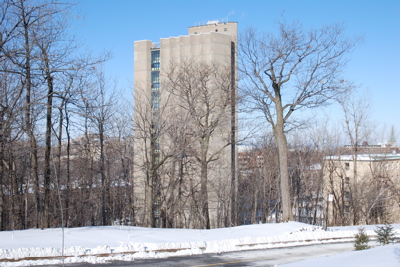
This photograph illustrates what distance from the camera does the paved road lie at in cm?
1165

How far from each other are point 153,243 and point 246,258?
306cm

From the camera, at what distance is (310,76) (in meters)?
23.0

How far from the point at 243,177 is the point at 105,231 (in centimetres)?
3216

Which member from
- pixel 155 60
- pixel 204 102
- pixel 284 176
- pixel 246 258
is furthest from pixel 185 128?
pixel 155 60

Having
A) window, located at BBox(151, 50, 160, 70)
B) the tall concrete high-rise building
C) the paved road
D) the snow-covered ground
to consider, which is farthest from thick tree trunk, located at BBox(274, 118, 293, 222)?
window, located at BBox(151, 50, 160, 70)

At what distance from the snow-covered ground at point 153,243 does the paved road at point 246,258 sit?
1.87 ft

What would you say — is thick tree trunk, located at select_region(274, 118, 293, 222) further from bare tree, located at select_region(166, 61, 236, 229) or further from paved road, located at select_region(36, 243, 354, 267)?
paved road, located at select_region(36, 243, 354, 267)

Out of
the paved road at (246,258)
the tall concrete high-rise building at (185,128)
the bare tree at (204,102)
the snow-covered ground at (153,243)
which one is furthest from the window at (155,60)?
the paved road at (246,258)

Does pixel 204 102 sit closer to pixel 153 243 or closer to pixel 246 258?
pixel 153 243

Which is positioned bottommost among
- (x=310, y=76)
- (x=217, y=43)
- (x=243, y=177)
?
(x=243, y=177)

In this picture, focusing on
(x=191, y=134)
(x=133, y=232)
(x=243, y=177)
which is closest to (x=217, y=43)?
(x=243, y=177)

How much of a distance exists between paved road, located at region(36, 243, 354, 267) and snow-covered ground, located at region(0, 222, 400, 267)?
571 millimetres

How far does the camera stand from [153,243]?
1360 centimetres

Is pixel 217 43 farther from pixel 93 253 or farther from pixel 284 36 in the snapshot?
pixel 93 253
